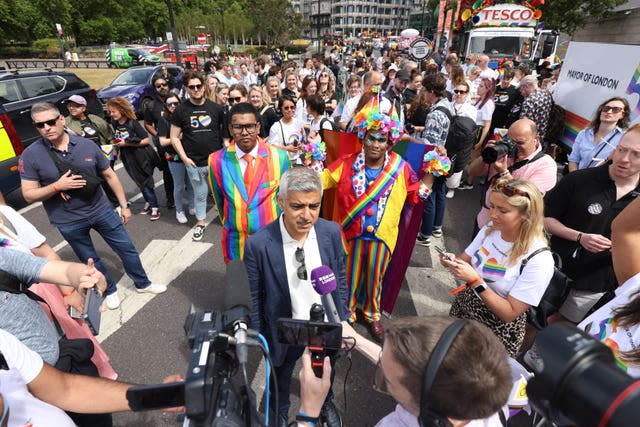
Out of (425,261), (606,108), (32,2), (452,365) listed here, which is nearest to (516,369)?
(452,365)

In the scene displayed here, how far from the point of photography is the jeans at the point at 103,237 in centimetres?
335

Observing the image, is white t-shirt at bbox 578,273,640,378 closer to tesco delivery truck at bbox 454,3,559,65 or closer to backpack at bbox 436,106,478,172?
backpack at bbox 436,106,478,172

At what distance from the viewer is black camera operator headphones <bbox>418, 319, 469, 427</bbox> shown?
907 millimetres

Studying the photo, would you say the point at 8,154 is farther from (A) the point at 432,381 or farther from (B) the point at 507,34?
(B) the point at 507,34

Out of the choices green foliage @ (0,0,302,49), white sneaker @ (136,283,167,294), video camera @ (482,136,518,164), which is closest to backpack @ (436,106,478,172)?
video camera @ (482,136,518,164)

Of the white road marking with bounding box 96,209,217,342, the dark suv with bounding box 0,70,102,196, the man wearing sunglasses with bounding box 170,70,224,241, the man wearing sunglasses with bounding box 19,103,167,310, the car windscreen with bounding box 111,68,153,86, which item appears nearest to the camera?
the man wearing sunglasses with bounding box 19,103,167,310

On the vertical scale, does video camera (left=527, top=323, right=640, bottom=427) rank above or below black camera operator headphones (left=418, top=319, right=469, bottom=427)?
above

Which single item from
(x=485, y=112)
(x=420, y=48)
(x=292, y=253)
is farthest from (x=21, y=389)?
(x=420, y=48)

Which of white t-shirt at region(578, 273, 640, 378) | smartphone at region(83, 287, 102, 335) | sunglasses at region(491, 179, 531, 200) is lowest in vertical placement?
smartphone at region(83, 287, 102, 335)

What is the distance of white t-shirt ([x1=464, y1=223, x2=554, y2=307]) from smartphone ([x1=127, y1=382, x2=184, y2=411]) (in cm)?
185

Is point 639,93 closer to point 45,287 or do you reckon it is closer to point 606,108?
point 606,108

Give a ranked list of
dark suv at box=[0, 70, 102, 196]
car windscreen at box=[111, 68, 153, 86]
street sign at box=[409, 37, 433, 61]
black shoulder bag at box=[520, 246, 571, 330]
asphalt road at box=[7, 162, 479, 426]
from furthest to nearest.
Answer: car windscreen at box=[111, 68, 153, 86] → street sign at box=[409, 37, 433, 61] → dark suv at box=[0, 70, 102, 196] → asphalt road at box=[7, 162, 479, 426] → black shoulder bag at box=[520, 246, 571, 330]

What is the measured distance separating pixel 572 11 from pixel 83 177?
3027cm

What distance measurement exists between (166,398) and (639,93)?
5.92m
